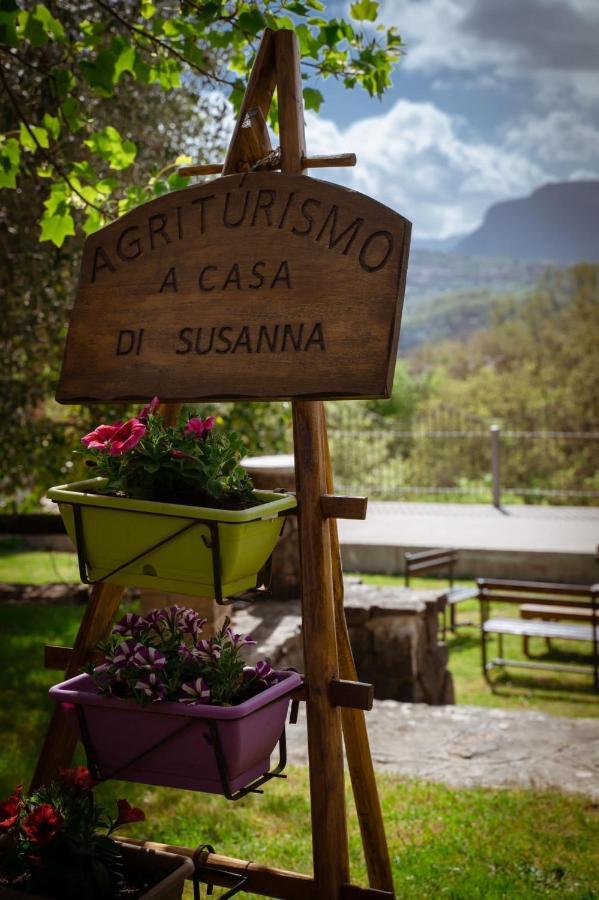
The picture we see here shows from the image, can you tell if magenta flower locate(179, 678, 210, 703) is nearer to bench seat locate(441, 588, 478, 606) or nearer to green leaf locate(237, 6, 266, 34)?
green leaf locate(237, 6, 266, 34)

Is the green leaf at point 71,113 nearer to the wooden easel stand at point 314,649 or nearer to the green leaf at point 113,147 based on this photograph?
the green leaf at point 113,147

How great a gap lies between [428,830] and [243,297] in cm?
242

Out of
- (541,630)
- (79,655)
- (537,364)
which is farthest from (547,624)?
(537,364)

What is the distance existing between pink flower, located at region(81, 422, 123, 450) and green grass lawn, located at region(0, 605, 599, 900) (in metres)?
1.96

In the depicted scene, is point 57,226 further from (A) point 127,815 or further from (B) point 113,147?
(A) point 127,815

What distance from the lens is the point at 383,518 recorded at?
479 inches

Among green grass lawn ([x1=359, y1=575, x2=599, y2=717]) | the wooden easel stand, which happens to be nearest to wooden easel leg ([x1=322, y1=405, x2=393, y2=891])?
the wooden easel stand

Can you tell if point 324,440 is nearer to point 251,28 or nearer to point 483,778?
point 251,28

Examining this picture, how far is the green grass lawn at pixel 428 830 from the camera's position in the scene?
3191 mm

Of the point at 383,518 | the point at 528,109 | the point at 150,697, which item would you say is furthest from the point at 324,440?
the point at 528,109

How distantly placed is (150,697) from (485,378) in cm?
2588

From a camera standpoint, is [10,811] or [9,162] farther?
[9,162]

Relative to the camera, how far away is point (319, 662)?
84.7 inches

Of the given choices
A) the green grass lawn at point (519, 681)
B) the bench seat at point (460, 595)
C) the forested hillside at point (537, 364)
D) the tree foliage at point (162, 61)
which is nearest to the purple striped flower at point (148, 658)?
the tree foliage at point (162, 61)
